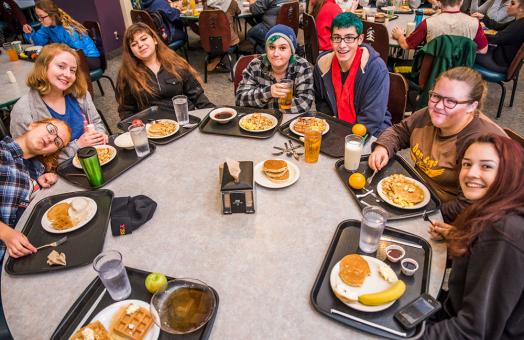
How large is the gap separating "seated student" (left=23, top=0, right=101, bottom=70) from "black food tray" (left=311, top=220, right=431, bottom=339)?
3.80 meters

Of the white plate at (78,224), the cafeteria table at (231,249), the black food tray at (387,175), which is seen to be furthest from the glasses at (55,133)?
the black food tray at (387,175)

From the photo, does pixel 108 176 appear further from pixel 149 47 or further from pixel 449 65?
pixel 449 65

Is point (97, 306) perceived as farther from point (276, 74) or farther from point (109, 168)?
point (276, 74)

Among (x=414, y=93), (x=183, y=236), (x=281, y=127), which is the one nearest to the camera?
(x=183, y=236)

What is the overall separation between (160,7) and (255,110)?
11.1 feet

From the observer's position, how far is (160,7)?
15.4 ft

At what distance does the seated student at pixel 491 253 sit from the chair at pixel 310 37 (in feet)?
10.3

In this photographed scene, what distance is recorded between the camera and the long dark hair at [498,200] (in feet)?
3.39

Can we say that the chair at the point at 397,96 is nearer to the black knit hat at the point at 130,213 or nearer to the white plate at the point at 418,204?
the white plate at the point at 418,204

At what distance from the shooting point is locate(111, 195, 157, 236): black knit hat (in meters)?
1.34

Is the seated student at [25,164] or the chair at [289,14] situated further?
the chair at [289,14]

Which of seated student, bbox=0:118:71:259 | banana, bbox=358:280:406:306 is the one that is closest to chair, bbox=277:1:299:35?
seated student, bbox=0:118:71:259

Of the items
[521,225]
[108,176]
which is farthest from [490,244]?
[108,176]

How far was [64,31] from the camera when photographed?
3932 mm
